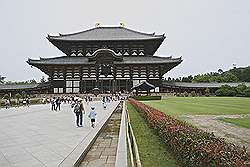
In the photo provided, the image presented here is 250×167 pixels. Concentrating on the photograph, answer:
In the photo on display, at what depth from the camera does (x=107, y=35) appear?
63312 mm

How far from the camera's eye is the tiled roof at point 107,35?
59656 mm

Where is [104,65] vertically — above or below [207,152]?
above

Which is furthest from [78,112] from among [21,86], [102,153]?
[21,86]

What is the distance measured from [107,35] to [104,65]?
32.2ft

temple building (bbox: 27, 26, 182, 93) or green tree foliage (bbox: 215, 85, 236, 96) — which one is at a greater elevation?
temple building (bbox: 27, 26, 182, 93)

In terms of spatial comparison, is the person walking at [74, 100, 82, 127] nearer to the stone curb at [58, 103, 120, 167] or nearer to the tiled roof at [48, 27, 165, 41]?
the stone curb at [58, 103, 120, 167]

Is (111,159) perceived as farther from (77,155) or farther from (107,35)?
(107,35)

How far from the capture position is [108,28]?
224 feet

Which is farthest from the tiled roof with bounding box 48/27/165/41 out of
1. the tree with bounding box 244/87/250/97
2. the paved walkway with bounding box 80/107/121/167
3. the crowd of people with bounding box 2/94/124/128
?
the paved walkway with bounding box 80/107/121/167

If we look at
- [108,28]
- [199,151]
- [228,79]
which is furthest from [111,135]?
[228,79]

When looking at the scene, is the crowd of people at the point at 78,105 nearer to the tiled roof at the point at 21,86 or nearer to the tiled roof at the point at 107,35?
the tiled roof at the point at 21,86

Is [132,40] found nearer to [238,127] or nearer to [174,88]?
[174,88]

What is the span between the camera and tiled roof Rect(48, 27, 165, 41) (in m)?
59.7

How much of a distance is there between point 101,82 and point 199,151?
5258 centimetres
